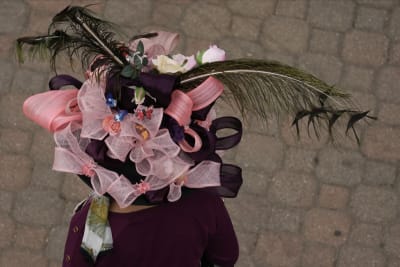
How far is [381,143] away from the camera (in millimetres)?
3656

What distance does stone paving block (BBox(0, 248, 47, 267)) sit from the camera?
3.42 m

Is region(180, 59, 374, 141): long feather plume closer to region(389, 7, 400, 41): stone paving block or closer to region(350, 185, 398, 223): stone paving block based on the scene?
region(350, 185, 398, 223): stone paving block

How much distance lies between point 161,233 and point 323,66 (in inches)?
88.2

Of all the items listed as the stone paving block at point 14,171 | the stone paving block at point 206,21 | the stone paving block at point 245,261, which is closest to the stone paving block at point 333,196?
the stone paving block at point 245,261

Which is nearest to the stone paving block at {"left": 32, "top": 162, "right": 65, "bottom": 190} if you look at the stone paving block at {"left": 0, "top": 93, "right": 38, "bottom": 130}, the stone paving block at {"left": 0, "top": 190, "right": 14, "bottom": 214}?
the stone paving block at {"left": 0, "top": 190, "right": 14, "bottom": 214}

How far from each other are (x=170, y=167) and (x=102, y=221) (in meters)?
0.32

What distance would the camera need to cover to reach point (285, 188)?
3.56m

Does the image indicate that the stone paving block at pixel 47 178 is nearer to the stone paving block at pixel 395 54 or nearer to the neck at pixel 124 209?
the neck at pixel 124 209

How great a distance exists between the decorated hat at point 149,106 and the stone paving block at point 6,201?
1.80 m

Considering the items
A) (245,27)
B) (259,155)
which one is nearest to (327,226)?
(259,155)

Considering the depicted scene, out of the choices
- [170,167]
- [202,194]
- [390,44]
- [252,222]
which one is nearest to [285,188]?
[252,222]

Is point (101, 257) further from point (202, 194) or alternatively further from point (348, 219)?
point (348, 219)

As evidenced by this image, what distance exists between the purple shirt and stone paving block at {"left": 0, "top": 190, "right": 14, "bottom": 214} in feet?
5.14

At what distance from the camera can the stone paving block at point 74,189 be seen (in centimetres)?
356
